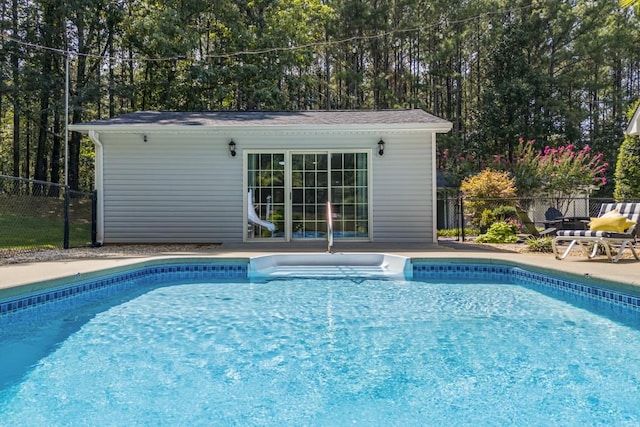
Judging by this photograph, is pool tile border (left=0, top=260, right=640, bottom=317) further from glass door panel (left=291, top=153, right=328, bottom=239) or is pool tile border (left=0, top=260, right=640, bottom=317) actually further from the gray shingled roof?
the gray shingled roof

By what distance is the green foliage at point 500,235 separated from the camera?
918 centimetres

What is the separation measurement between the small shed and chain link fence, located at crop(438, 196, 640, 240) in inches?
74.9

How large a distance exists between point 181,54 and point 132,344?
47.0 ft

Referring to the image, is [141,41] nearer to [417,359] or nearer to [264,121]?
[264,121]

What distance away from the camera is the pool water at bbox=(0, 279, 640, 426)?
2.24 metres

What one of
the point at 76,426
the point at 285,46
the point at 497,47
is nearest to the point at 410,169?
the point at 76,426

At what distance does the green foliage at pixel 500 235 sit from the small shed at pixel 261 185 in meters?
1.47

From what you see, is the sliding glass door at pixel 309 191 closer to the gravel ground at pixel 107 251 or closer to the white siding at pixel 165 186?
the white siding at pixel 165 186

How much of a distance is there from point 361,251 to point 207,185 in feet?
11.0

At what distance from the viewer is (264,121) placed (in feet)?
28.6

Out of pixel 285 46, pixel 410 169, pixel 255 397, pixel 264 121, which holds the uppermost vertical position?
pixel 285 46

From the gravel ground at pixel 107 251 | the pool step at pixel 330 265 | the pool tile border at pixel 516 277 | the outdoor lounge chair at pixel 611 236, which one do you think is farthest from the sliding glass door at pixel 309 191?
the outdoor lounge chair at pixel 611 236

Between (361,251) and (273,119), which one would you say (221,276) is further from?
(273,119)

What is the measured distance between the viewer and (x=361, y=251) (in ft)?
23.3
